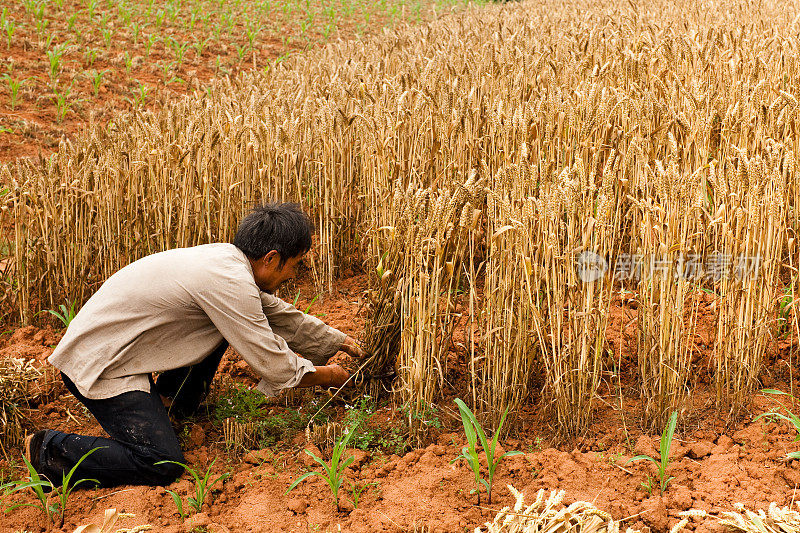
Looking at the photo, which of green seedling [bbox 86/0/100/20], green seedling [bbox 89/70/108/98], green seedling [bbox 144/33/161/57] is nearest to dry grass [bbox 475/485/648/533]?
green seedling [bbox 89/70/108/98]

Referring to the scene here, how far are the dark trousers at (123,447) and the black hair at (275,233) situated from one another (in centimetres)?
60

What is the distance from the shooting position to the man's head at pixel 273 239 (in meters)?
2.48

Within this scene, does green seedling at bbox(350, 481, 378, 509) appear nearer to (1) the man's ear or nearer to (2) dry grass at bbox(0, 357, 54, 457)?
(1) the man's ear

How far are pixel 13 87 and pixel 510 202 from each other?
5.83 m

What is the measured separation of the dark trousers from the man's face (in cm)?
52

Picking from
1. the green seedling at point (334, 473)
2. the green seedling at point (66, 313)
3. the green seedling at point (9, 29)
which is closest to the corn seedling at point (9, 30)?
the green seedling at point (9, 29)

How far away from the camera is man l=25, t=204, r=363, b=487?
243 centimetres

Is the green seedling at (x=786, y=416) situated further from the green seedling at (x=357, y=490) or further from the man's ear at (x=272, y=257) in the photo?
the man's ear at (x=272, y=257)

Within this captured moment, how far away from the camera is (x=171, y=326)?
99.7 inches

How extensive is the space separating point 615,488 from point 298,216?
131 centimetres

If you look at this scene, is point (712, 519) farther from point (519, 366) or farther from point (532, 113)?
point (532, 113)

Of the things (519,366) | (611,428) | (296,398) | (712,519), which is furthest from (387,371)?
(712,519)

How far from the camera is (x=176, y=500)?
226cm

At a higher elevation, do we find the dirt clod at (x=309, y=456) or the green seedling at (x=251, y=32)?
the green seedling at (x=251, y=32)
